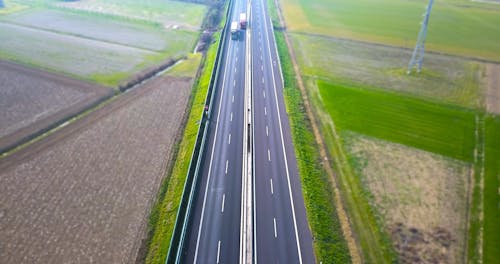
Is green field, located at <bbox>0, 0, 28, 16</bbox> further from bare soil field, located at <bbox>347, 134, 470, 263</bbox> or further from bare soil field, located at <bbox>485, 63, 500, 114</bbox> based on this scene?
bare soil field, located at <bbox>485, 63, 500, 114</bbox>

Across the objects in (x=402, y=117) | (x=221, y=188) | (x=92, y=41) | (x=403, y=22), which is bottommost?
(x=221, y=188)

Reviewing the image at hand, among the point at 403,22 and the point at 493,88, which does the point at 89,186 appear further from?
the point at 403,22

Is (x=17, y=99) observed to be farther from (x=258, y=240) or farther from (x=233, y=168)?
(x=258, y=240)

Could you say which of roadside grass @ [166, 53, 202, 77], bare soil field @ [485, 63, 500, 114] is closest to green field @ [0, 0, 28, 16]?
roadside grass @ [166, 53, 202, 77]

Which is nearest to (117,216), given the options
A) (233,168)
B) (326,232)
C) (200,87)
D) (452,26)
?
(233,168)

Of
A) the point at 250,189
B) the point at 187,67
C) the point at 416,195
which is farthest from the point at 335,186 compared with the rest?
the point at 187,67

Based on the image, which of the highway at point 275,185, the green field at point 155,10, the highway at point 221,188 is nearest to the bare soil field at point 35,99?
the highway at point 221,188

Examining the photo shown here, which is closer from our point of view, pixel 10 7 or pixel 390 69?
pixel 390 69

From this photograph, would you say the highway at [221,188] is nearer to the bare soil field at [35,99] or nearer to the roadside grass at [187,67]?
the roadside grass at [187,67]
